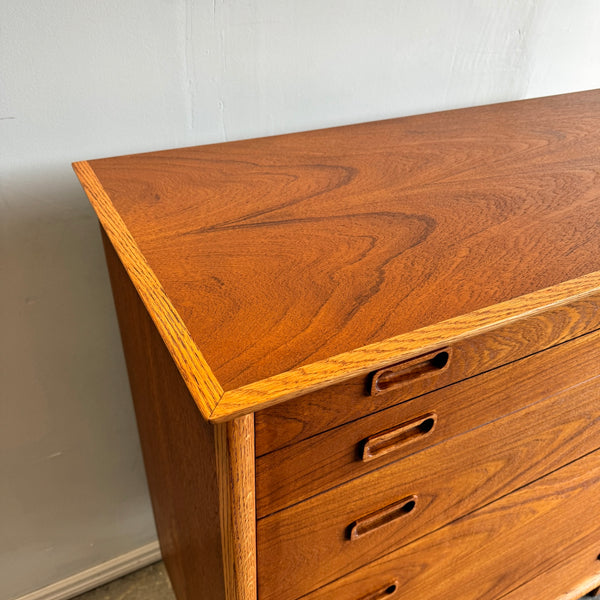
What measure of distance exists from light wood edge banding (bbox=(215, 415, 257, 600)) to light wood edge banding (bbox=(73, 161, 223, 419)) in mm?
58

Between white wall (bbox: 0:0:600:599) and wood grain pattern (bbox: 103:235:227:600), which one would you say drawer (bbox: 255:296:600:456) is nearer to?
wood grain pattern (bbox: 103:235:227:600)

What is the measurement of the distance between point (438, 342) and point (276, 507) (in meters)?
0.25

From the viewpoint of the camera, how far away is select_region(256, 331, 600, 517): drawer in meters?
0.58

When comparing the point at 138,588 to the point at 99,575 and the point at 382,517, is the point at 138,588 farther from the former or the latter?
the point at 382,517

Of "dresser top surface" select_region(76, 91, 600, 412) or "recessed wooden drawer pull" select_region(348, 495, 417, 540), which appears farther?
"recessed wooden drawer pull" select_region(348, 495, 417, 540)

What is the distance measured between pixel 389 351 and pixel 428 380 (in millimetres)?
140

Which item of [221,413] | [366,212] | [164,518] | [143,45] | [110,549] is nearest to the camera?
[221,413]

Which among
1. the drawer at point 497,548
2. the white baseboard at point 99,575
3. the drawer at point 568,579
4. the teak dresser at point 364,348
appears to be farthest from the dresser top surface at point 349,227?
the white baseboard at point 99,575

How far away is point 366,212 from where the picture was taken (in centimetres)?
73

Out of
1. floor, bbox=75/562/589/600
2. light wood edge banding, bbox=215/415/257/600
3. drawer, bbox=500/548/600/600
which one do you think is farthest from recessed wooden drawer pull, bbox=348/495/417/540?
floor, bbox=75/562/589/600

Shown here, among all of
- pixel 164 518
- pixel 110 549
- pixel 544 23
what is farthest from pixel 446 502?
pixel 544 23

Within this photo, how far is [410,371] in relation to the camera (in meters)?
0.60

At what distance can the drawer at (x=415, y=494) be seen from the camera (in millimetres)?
641

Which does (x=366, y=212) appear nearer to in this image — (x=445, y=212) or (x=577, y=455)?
(x=445, y=212)
